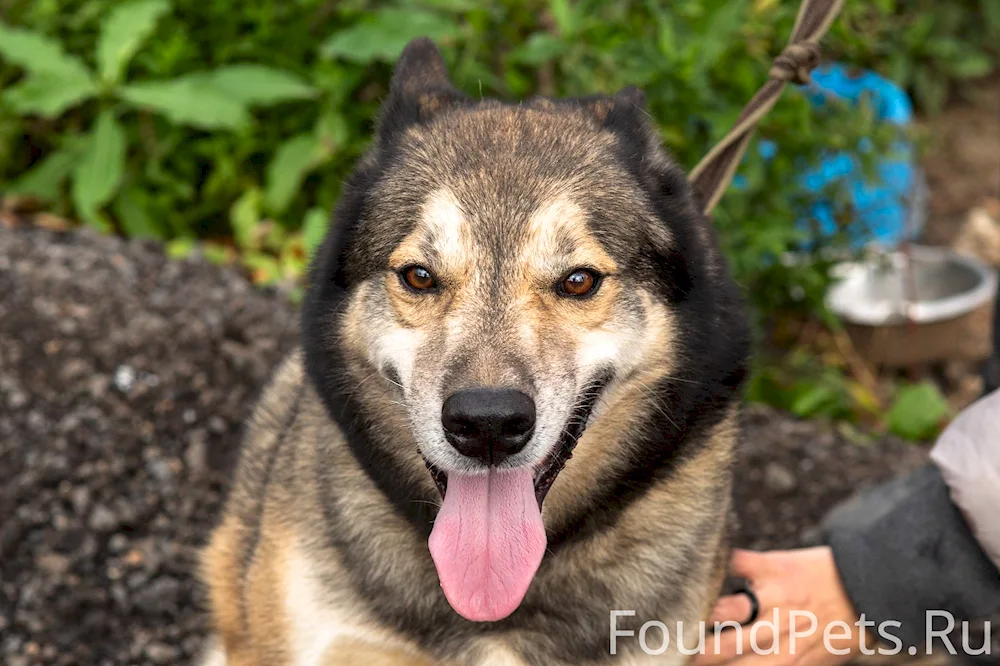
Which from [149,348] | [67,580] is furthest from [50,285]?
[67,580]

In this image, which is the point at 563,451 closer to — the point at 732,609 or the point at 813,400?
the point at 732,609

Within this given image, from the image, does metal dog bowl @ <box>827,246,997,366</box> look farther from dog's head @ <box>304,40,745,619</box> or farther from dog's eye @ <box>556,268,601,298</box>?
dog's eye @ <box>556,268,601,298</box>

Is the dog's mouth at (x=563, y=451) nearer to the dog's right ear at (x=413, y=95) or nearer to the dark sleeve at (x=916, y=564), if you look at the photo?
the dog's right ear at (x=413, y=95)

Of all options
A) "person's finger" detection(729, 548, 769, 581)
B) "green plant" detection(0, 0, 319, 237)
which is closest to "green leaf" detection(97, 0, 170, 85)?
"green plant" detection(0, 0, 319, 237)

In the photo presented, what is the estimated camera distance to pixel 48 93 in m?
5.00

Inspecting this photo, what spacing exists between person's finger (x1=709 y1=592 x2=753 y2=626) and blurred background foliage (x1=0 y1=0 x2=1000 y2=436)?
1.90m

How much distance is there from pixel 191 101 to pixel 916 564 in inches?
144

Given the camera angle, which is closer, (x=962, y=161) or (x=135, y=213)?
(x=135, y=213)

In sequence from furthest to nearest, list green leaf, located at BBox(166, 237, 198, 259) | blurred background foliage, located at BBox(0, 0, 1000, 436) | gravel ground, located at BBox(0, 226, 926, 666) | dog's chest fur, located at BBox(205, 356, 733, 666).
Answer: green leaf, located at BBox(166, 237, 198, 259), blurred background foliage, located at BBox(0, 0, 1000, 436), gravel ground, located at BBox(0, 226, 926, 666), dog's chest fur, located at BBox(205, 356, 733, 666)

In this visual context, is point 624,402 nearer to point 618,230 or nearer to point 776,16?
point 618,230

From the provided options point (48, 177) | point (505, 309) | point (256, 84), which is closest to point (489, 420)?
point (505, 309)

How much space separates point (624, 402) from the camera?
2.69 meters

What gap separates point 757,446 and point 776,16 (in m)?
1.80

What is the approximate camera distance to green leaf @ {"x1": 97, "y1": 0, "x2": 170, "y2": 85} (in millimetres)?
5086
